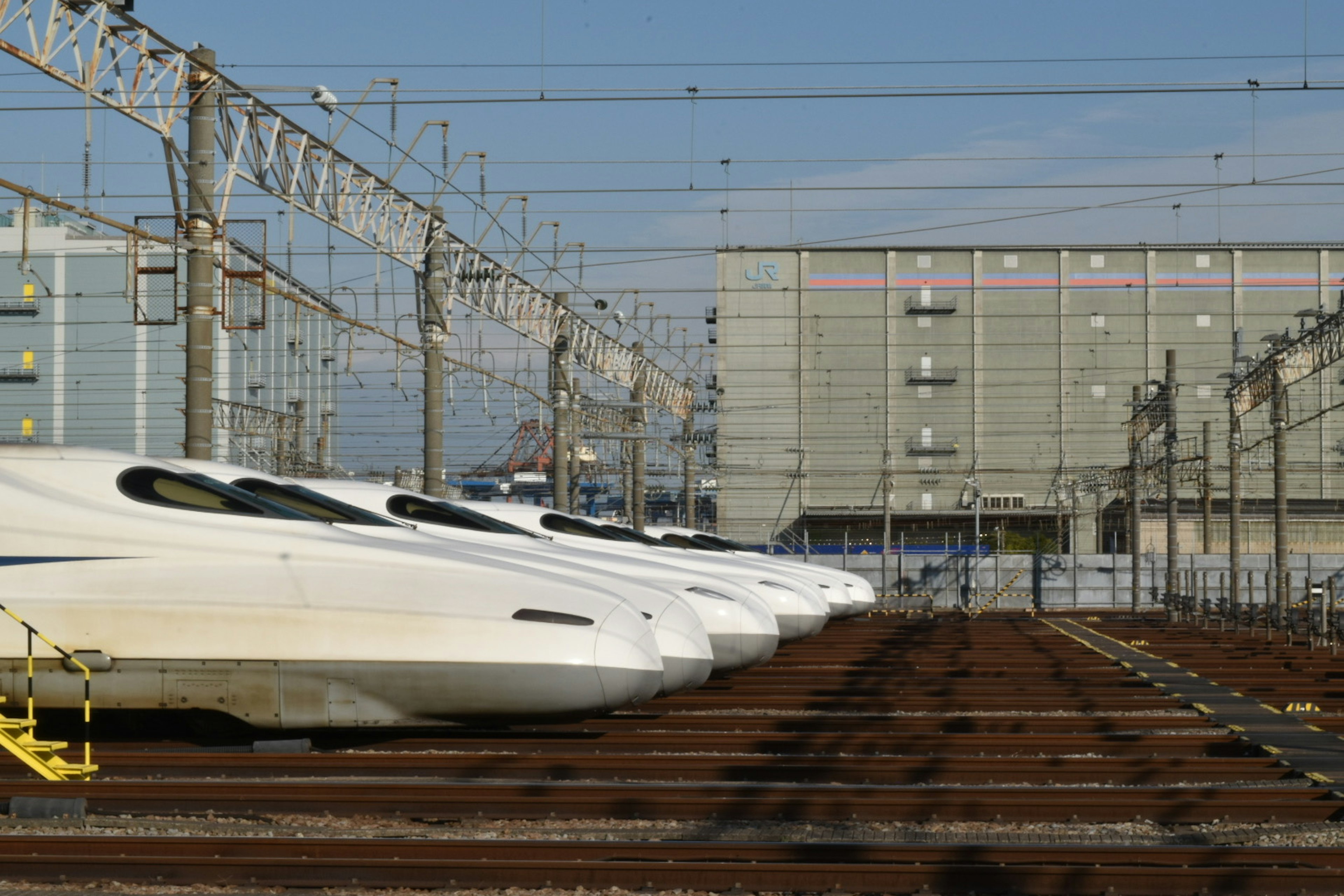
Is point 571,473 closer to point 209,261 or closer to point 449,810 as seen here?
point 209,261

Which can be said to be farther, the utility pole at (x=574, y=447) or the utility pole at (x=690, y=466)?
the utility pole at (x=690, y=466)

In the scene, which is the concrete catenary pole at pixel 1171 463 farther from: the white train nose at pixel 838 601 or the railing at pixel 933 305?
the railing at pixel 933 305

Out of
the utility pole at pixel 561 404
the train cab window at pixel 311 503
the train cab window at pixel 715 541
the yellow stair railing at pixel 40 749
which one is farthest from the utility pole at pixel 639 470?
the yellow stair railing at pixel 40 749

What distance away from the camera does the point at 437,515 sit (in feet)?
45.6

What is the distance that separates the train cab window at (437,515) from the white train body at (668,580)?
15 mm

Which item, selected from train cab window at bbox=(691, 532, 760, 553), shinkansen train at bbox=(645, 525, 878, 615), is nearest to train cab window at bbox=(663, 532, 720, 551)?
shinkansen train at bbox=(645, 525, 878, 615)

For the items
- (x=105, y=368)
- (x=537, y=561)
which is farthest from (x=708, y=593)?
(x=105, y=368)

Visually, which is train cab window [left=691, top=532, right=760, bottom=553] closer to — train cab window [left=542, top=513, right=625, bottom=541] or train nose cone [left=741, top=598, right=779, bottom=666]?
train cab window [left=542, top=513, right=625, bottom=541]

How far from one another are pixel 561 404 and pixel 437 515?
17.6 meters

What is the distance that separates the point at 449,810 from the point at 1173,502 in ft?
119

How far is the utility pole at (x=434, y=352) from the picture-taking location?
2308 cm

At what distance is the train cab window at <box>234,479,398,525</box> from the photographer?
11.0 metres

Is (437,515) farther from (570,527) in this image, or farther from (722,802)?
(722,802)

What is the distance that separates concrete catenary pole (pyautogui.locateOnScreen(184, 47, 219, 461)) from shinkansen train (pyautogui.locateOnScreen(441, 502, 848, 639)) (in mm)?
3200
